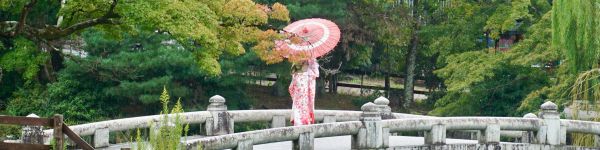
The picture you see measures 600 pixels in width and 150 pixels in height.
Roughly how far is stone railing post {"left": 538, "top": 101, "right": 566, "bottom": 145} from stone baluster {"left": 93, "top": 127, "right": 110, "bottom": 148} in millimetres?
7249

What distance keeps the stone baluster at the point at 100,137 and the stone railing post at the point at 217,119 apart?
7.92 feet

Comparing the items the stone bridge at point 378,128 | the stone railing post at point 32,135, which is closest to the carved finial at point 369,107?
the stone bridge at point 378,128

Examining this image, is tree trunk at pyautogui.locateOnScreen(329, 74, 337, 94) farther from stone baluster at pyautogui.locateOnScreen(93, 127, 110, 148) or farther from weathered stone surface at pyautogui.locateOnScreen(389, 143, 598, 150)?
stone baluster at pyautogui.locateOnScreen(93, 127, 110, 148)

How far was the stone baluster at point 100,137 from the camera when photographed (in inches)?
656

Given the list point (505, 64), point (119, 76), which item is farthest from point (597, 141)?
point (119, 76)

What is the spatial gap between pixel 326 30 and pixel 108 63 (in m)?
14.6

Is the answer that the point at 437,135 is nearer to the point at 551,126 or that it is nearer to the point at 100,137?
the point at 551,126

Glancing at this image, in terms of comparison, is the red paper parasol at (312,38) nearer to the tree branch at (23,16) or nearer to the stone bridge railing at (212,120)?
the stone bridge railing at (212,120)

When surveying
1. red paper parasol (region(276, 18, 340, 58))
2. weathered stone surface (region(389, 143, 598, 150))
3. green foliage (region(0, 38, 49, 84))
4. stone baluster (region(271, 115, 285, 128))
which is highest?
red paper parasol (region(276, 18, 340, 58))

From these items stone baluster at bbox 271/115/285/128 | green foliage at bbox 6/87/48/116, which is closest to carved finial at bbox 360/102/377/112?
stone baluster at bbox 271/115/285/128

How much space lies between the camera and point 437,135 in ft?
61.0

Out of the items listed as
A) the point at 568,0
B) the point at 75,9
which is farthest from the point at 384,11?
the point at 75,9

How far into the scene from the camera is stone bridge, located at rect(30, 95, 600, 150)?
16859mm

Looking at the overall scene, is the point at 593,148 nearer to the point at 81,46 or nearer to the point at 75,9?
the point at 75,9
